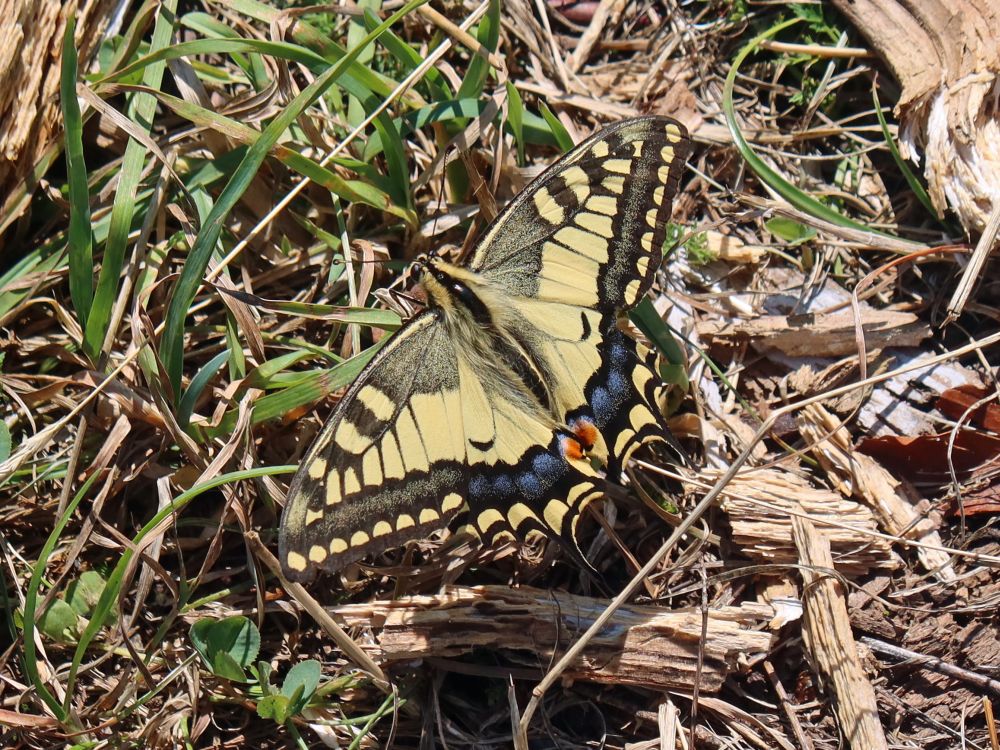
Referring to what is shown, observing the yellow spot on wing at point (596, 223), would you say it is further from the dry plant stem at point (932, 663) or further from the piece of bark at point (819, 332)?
the dry plant stem at point (932, 663)

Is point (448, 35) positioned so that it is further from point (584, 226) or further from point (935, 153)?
point (935, 153)

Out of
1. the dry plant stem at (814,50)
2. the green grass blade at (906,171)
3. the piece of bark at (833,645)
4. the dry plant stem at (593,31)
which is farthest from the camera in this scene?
the dry plant stem at (593,31)

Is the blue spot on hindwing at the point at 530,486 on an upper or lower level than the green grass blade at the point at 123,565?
upper

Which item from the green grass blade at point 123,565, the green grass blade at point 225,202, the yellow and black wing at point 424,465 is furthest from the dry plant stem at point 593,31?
the green grass blade at point 123,565

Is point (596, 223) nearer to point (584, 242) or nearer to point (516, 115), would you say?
point (584, 242)

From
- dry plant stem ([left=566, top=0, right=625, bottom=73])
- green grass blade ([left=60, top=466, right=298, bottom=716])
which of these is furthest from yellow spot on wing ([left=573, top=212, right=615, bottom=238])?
green grass blade ([left=60, top=466, right=298, bottom=716])

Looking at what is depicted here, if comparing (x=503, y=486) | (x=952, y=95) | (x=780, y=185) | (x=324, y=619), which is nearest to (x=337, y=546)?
(x=324, y=619)

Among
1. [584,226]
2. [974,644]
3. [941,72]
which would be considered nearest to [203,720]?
[584,226]

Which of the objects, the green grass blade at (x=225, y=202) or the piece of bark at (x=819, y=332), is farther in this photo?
the piece of bark at (x=819, y=332)
